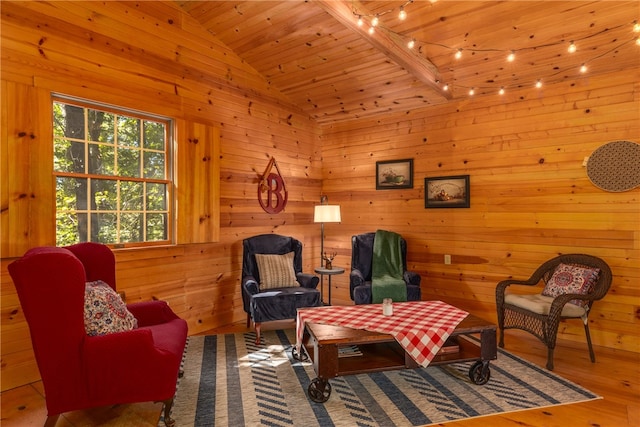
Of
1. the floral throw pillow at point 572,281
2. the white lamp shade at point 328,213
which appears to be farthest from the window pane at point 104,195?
the floral throw pillow at point 572,281

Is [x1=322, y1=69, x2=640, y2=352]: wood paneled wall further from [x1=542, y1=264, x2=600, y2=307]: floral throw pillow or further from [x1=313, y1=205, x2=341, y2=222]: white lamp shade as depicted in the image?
[x1=313, y1=205, x2=341, y2=222]: white lamp shade

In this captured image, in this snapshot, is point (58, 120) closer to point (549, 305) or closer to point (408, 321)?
point (408, 321)

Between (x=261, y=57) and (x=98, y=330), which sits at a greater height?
(x=261, y=57)

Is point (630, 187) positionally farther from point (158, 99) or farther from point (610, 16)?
point (158, 99)

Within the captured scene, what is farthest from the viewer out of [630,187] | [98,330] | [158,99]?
[158,99]

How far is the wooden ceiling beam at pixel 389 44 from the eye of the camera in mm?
2875

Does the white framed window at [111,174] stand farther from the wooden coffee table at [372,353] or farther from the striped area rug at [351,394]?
the wooden coffee table at [372,353]

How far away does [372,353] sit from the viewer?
261 centimetres

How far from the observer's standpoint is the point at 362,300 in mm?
3846

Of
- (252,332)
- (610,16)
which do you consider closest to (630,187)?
(610,16)

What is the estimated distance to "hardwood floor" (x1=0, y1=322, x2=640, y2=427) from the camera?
2.17 metres

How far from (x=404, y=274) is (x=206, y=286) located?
2122mm

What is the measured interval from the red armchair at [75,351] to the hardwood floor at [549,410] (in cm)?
28

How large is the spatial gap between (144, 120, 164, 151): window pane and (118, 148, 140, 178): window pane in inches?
5.7
